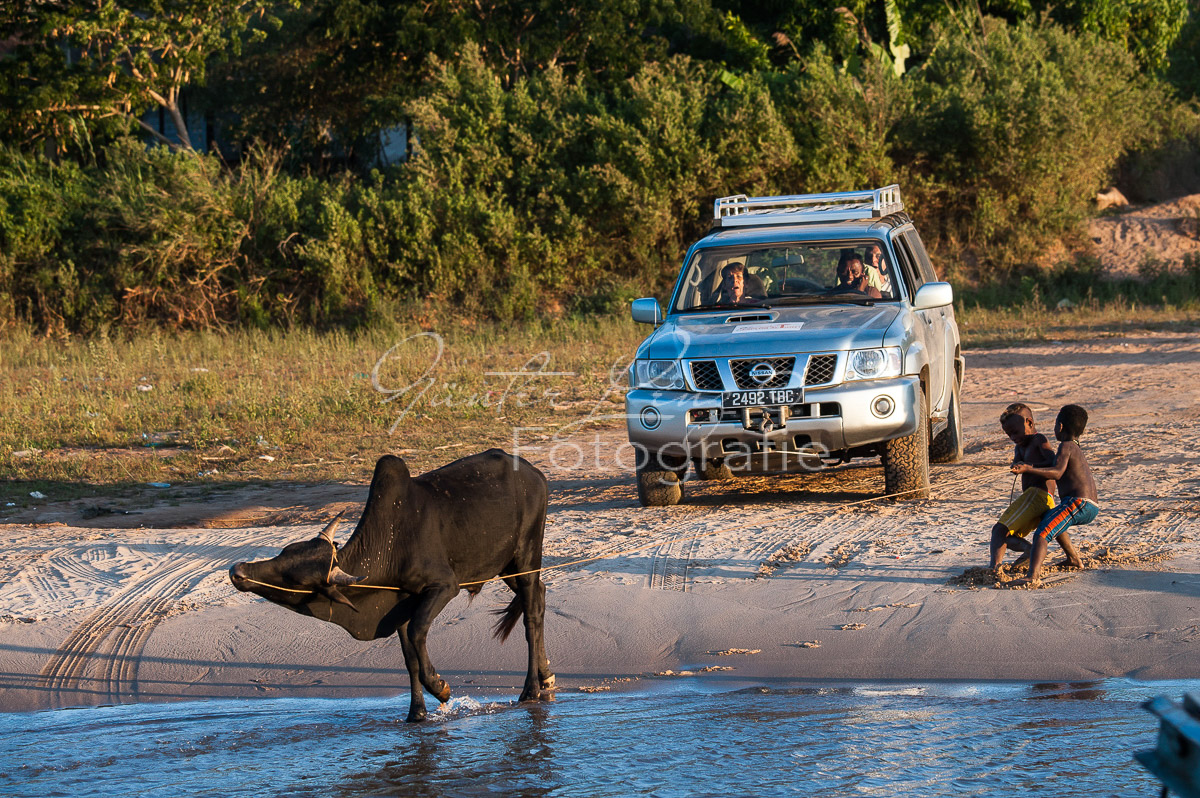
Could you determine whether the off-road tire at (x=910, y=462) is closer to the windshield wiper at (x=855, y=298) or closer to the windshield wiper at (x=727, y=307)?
the windshield wiper at (x=855, y=298)

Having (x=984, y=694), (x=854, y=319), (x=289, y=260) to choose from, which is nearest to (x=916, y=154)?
(x=289, y=260)

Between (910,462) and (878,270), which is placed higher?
(878,270)

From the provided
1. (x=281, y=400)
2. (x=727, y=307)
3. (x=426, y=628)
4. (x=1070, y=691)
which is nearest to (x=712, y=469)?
(x=727, y=307)

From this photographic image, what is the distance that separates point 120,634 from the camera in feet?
21.8

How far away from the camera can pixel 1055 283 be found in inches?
894

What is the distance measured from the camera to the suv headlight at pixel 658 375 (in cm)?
830

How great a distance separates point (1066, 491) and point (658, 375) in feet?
9.54

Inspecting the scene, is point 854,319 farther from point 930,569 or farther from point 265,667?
point 265,667

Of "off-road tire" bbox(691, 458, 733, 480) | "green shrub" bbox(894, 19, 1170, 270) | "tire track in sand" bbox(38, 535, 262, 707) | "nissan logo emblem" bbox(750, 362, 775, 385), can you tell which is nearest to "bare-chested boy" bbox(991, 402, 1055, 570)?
"nissan logo emblem" bbox(750, 362, 775, 385)

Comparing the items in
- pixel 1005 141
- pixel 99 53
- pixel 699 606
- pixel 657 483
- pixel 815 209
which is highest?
pixel 99 53

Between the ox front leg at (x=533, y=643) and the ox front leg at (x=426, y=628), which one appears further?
the ox front leg at (x=533, y=643)

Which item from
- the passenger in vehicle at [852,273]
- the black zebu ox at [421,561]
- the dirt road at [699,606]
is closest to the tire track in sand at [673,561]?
the dirt road at [699,606]

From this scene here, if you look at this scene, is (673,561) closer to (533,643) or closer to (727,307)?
(533,643)

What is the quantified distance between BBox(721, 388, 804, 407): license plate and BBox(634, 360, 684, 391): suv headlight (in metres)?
0.43
